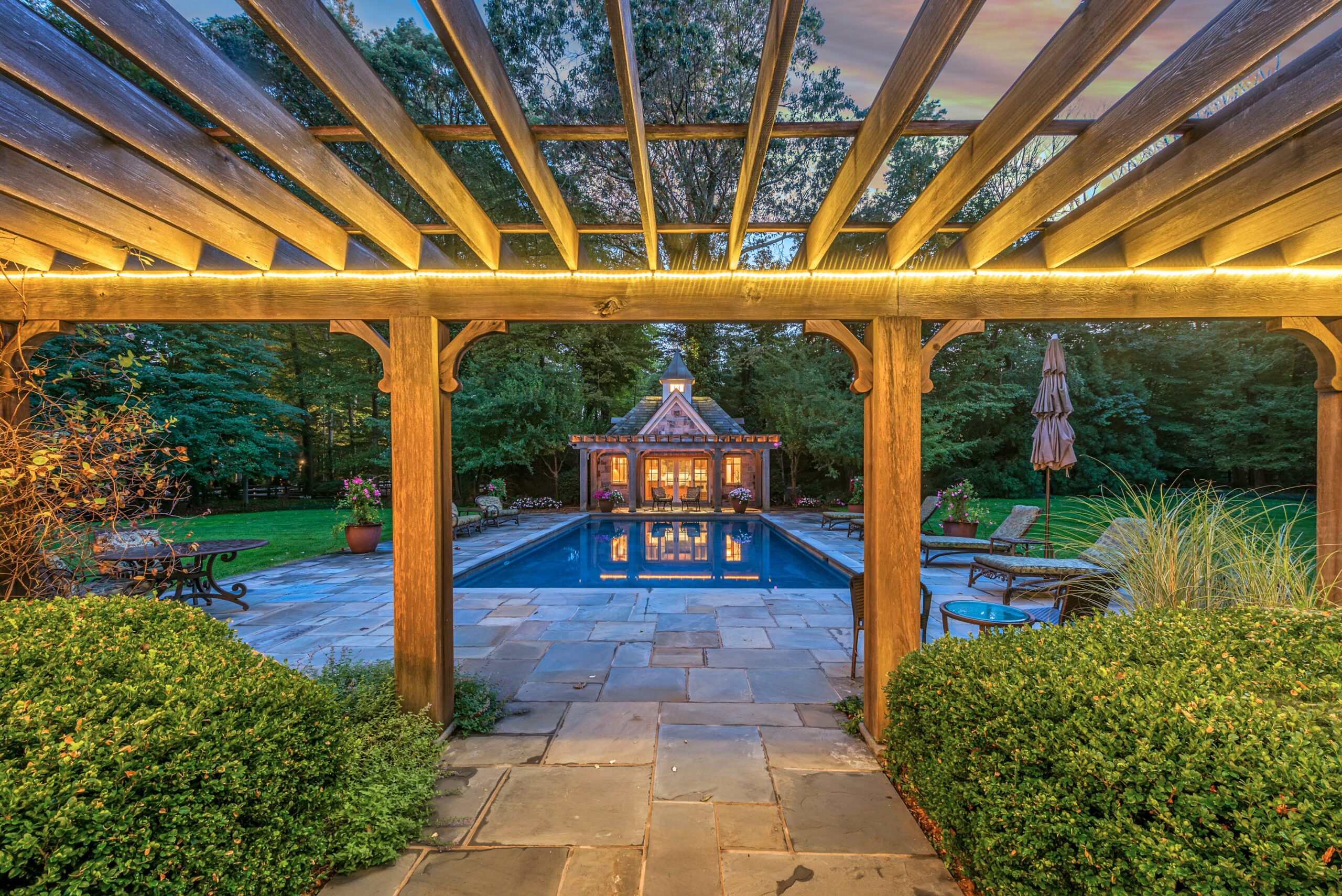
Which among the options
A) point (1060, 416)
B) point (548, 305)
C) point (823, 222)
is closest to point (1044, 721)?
point (823, 222)

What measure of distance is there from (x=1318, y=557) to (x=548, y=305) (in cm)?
477

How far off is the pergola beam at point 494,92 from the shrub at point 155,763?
206 centimetres

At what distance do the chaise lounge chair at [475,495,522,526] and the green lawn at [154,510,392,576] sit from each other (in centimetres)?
200

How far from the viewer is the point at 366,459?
61.5ft

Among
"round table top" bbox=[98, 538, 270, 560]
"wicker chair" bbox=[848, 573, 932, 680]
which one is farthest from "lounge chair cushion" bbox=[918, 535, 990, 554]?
"round table top" bbox=[98, 538, 270, 560]

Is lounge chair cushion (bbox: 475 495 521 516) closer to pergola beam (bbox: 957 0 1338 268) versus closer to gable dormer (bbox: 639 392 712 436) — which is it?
gable dormer (bbox: 639 392 712 436)

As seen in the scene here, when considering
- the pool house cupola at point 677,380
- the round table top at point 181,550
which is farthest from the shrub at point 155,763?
the pool house cupola at point 677,380

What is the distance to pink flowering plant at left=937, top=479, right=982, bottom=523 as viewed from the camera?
9783mm

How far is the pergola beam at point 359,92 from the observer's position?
4.69ft

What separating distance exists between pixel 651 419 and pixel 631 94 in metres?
15.8

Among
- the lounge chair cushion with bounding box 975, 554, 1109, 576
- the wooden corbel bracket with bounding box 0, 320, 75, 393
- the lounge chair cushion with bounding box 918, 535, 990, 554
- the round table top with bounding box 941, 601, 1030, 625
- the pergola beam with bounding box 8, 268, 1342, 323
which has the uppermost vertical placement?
the pergola beam with bounding box 8, 268, 1342, 323

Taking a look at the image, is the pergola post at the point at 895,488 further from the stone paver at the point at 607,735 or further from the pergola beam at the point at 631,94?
the pergola beam at the point at 631,94

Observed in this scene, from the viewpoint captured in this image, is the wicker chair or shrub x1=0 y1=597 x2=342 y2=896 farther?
the wicker chair

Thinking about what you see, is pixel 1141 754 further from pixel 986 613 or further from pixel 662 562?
pixel 662 562
